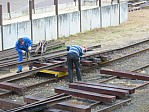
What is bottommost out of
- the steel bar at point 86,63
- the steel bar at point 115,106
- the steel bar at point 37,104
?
the steel bar at point 115,106

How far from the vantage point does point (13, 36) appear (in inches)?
878

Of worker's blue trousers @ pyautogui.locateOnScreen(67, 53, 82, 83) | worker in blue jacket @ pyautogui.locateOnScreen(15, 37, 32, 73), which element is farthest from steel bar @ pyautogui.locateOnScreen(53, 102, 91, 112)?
worker in blue jacket @ pyautogui.locateOnScreen(15, 37, 32, 73)

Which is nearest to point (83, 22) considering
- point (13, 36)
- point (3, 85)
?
point (13, 36)

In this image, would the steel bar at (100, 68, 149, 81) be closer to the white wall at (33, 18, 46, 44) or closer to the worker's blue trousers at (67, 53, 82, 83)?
the worker's blue trousers at (67, 53, 82, 83)

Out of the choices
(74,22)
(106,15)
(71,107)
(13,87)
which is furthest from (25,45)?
(106,15)

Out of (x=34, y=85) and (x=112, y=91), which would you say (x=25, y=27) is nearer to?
(x=34, y=85)

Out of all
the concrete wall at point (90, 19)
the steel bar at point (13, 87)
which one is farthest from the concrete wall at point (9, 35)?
the steel bar at point (13, 87)

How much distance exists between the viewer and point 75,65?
14.6 m

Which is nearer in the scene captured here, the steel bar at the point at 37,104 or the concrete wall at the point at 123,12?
the steel bar at the point at 37,104

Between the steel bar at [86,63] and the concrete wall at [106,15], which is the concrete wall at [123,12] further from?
the steel bar at [86,63]

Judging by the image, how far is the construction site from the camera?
12375 mm

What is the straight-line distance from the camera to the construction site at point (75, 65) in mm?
12375

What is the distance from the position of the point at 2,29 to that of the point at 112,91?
9988mm

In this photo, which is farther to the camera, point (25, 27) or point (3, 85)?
point (25, 27)
